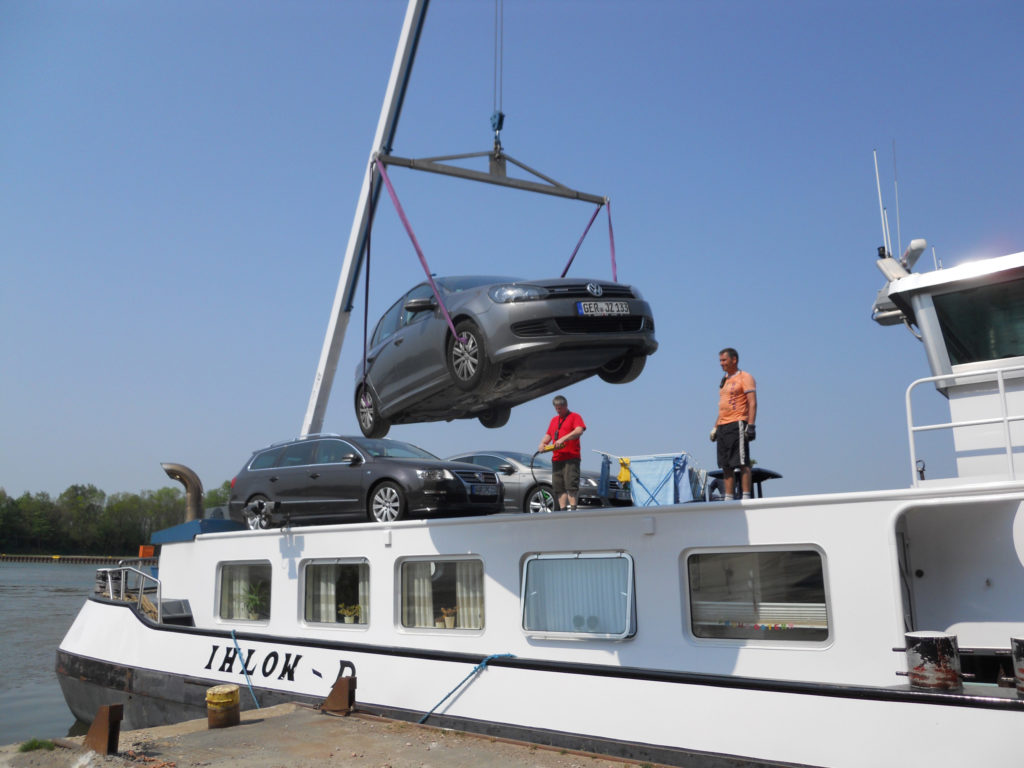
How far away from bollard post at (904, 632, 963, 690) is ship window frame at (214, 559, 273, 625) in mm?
6830

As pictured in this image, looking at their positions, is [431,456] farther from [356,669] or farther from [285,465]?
[356,669]

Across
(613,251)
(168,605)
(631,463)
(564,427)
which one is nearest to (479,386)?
(564,427)

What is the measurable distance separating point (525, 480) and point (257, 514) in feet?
13.9

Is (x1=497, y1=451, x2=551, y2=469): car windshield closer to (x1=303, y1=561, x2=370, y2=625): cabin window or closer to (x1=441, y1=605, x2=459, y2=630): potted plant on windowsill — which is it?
(x1=303, y1=561, x2=370, y2=625): cabin window

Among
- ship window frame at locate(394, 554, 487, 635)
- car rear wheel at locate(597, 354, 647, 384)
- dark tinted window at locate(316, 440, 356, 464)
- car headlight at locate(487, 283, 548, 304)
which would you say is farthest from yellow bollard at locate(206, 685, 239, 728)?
car rear wheel at locate(597, 354, 647, 384)

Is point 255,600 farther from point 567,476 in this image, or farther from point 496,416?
point 567,476

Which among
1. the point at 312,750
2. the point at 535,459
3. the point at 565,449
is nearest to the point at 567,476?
the point at 565,449

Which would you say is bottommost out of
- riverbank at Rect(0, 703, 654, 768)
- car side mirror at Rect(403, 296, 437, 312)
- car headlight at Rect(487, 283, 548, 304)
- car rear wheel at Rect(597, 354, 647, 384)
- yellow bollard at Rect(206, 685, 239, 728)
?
riverbank at Rect(0, 703, 654, 768)

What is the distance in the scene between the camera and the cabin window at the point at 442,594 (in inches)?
298

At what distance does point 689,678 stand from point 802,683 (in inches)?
32.7

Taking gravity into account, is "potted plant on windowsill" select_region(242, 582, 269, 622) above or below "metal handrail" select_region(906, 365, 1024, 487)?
below

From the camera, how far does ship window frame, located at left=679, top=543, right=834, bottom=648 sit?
18.8ft

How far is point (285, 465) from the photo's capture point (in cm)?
1065

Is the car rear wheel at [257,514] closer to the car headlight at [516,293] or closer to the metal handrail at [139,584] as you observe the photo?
the metal handrail at [139,584]
